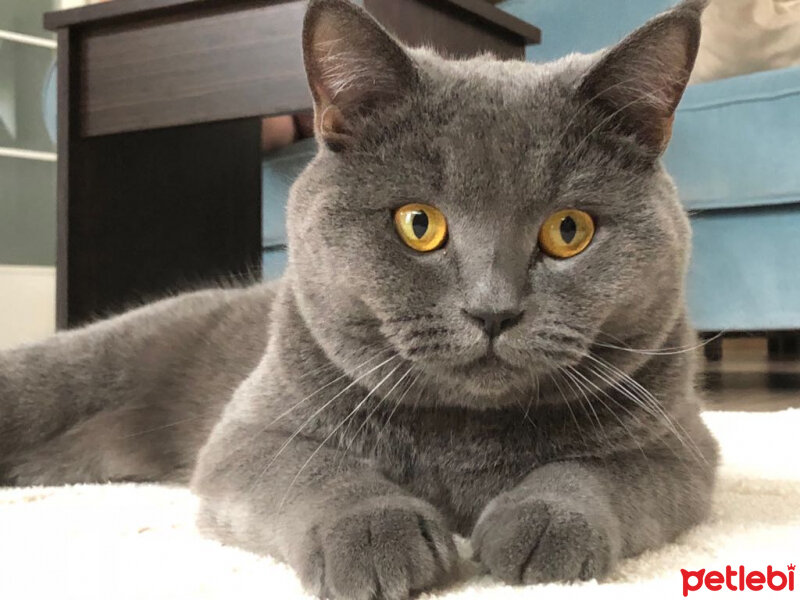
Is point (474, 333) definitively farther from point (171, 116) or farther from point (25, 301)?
point (25, 301)

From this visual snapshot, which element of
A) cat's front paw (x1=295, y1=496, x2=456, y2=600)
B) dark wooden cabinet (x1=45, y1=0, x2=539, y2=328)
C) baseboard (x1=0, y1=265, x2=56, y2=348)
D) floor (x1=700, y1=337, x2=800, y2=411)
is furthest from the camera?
baseboard (x1=0, y1=265, x2=56, y2=348)

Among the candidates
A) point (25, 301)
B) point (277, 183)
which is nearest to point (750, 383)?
point (277, 183)

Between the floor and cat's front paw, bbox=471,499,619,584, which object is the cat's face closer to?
cat's front paw, bbox=471,499,619,584

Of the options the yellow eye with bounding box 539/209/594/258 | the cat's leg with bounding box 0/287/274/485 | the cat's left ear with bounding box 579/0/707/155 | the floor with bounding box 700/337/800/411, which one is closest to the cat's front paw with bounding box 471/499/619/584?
the yellow eye with bounding box 539/209/594/258

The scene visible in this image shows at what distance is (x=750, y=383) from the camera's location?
114 inches

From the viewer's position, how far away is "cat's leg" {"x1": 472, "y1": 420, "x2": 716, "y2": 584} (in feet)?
2.36

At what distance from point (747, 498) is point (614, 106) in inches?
22.0

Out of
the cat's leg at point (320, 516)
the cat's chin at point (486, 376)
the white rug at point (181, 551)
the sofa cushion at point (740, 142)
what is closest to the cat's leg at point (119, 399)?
the white rug at point (181, 551)

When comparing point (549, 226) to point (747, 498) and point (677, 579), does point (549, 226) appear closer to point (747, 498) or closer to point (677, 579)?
point (677, 579)

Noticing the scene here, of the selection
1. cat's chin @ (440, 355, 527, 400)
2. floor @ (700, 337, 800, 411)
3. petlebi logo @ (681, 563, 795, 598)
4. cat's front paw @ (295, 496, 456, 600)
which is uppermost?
cat's chin @ (440, 355, 527, 400)

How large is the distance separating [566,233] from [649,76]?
19cm

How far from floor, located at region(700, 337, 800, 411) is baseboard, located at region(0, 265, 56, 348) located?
252 cm

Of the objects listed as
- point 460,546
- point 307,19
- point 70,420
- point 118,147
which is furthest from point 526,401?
point 118,147

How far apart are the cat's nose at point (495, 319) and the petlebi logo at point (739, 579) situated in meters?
0.27
